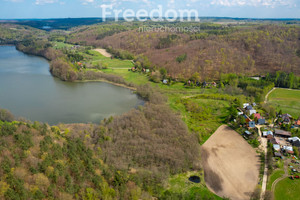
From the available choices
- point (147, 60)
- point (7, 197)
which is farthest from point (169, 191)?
point (147, 60)

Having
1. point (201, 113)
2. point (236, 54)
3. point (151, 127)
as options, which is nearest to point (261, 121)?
point (201, 113)

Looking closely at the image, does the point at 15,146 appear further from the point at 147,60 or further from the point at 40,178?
the point at 147,60

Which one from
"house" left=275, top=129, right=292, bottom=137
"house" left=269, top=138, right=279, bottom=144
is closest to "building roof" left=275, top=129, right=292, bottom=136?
"house" left=275, top=129, right=292, bottom=137

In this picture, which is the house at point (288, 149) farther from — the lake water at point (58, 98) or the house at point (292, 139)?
the lake water at point (58, 98)

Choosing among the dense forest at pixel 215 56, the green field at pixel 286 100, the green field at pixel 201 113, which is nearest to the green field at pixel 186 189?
the green field at pixel 201 113

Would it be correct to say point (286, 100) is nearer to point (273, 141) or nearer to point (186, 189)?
point (273, 141)

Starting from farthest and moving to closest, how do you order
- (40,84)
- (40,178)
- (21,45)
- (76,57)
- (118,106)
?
(21,45) < (76,57) < (40,84) < (118,106) < (40,178)
